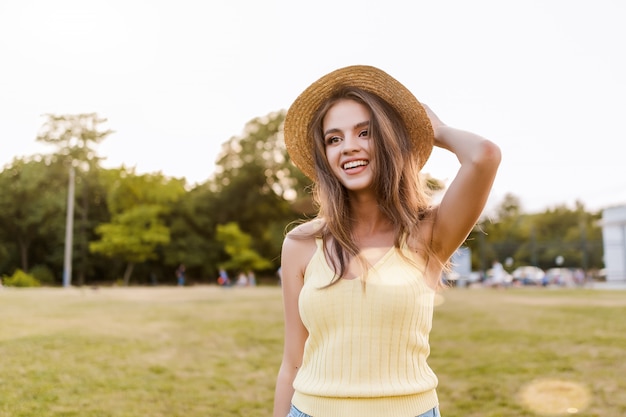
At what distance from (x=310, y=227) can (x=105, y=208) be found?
57.0 m

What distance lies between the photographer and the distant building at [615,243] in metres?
44.4

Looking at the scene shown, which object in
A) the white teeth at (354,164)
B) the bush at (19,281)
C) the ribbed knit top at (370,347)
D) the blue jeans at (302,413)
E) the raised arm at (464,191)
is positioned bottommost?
the bush at (19,281)

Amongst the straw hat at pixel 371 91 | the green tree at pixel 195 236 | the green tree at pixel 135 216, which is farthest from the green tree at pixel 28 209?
the straw hat at pixel 371 91

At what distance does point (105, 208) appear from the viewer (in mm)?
56594

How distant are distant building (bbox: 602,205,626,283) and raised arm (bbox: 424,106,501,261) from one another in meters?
46.1

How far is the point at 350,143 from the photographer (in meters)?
2.35

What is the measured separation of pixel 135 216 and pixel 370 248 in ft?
168

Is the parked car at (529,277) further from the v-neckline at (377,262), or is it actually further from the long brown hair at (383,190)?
the v-neckline at (377,262)

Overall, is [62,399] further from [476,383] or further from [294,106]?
[294,106]

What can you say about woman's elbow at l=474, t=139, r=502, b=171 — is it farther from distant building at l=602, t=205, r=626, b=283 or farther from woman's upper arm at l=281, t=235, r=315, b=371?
distant building at l=602, t=205, r=626, b=283

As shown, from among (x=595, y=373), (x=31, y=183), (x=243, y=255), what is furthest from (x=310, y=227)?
(x=31, y=183)

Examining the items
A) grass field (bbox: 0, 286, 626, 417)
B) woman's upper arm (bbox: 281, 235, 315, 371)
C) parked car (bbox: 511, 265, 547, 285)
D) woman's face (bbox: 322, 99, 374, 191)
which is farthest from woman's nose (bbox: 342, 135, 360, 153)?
A: parked car (bbox: 511, 265, 547, 285)

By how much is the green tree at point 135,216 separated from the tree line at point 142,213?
81 mm

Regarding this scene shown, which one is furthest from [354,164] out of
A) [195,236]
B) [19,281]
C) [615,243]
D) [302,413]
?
[195,236]
